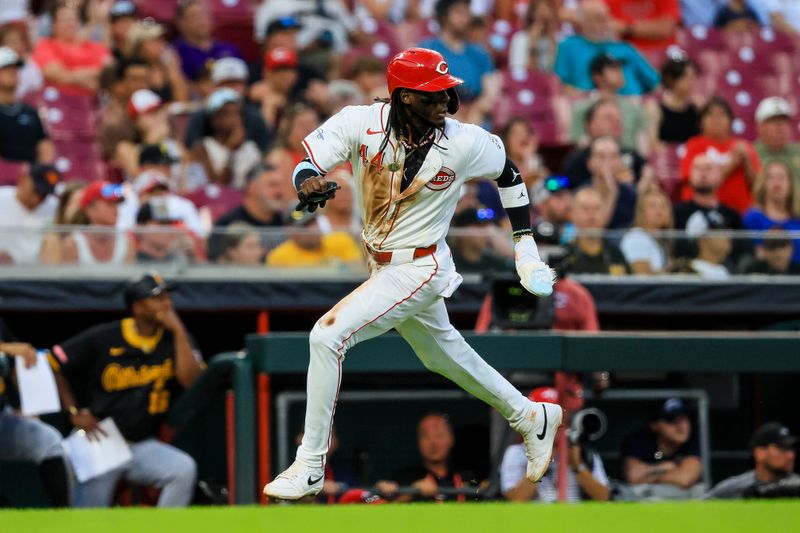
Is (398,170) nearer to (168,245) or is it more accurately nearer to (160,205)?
(168,245)

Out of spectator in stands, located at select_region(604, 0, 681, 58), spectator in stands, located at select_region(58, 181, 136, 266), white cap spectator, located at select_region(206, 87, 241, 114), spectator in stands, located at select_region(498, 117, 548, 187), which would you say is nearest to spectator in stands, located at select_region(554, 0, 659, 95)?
spectator in stands, located at select_region(604, 0, 681, 58)

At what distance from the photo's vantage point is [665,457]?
8.16 meters

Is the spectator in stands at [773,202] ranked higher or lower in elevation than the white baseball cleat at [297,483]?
higher

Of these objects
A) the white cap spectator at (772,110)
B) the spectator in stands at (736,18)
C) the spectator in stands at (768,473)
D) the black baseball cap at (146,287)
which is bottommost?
the spectator in stands at (768,473)

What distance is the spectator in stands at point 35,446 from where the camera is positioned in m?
7.82

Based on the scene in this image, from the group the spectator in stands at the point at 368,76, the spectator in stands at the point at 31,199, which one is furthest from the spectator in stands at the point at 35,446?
the spectator in stands at the point at 368,76

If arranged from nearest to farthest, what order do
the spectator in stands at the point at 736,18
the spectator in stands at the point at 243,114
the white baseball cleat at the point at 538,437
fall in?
the white baseball cleat at the point at 538,437 < the spectator in stands at the point at 243,114 < the spectator in stands at the point at 736,18

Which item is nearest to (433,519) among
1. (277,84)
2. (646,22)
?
(277,84)

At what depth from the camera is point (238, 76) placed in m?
11.5

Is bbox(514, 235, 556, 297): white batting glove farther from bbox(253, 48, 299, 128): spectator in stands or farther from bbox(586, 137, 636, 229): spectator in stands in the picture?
bbox(253, 48, 299, 128): spectator in stands

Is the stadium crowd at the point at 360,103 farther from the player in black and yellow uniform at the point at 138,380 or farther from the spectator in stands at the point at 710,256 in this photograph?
the player in black and yellow uniform at the point at 138,380

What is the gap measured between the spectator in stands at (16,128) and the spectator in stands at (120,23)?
145cm

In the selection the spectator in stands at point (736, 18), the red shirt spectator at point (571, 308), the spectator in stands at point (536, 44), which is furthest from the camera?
the spectator in stands at point (736, 18)

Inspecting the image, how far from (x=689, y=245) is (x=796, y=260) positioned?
2.55 ft
